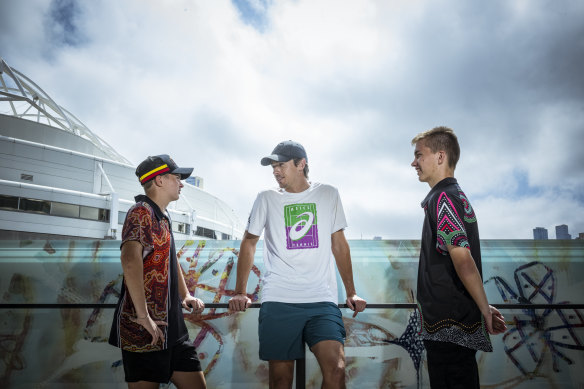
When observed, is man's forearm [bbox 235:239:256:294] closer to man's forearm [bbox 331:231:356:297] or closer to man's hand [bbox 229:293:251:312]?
man's hand [bbox 229:293:251:312]

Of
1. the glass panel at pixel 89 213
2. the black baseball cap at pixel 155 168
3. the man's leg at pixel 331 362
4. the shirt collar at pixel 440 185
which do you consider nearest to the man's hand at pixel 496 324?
the shirt collar at pixel 440 185

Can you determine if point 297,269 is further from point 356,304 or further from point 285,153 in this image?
point 285,153

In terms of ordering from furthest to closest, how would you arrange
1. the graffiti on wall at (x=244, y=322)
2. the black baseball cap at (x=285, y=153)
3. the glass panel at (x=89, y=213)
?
the glass panel at (x=89, y=213) → the graffiti on wall at (x=244, y=322) → the black baseball cap at (x=285, y=153)

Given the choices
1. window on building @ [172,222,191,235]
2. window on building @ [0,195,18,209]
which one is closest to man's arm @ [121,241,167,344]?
window on building @ [0,195,18,209]

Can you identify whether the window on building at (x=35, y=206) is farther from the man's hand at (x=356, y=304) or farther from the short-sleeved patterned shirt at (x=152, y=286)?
the man's hand at (x=356, y=304)

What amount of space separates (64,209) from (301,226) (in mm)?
35718

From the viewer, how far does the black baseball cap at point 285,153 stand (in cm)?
244

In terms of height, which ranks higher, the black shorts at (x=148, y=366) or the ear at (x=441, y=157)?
the ear at (x=441, y=157)

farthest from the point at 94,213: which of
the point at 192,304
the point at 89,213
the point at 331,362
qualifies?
the point at 331,362

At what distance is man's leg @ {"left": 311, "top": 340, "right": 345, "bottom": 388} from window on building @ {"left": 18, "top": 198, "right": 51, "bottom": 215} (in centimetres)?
3595

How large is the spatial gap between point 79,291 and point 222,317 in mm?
1035

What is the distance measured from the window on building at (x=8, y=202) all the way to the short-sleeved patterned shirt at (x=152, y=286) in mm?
35344

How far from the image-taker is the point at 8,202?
30.7 m

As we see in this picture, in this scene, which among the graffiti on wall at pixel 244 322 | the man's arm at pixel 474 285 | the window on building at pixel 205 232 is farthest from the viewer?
the window on building at pixel 205 232
